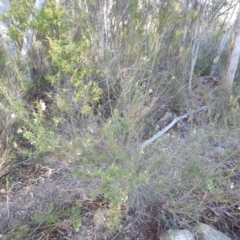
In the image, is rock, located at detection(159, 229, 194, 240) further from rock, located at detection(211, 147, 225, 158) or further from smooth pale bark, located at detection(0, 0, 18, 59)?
smooth pale bark, located at detection(0, 0, 18, 59)

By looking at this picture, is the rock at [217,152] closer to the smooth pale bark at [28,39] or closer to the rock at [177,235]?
the rock at [177,235]

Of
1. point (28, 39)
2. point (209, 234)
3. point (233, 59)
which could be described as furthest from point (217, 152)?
point (28, 39)

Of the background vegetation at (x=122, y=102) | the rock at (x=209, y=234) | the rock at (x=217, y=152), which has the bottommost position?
the rock at (x=209, y=234)

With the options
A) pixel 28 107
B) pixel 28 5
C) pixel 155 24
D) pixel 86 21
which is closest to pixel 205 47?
pixel 155 24

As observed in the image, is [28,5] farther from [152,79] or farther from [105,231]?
[105,231]

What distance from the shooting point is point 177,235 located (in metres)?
1.78

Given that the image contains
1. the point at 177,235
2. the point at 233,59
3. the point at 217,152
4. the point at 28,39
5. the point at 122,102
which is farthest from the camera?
the point at 233,59

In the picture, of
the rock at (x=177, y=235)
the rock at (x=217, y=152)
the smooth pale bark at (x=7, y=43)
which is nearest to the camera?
the rock at (x=177, y=235)

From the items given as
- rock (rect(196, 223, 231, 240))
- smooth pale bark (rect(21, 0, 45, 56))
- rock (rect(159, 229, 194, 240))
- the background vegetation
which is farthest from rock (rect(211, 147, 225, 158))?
smooth pale bark (rect(21, 0, 45, 56))

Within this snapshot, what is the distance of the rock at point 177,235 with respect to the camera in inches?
70.1

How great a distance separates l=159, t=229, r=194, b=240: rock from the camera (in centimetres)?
178

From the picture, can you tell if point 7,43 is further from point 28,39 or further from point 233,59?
point 233,59

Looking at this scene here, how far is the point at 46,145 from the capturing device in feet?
6.51

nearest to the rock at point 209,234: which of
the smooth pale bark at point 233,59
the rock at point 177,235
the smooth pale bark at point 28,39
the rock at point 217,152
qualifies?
the rock at point 177,235
